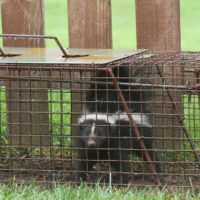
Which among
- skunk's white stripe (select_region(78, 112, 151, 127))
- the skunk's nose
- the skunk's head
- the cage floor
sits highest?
skunk's white stripe (select_region(78, 112, 151, 127))

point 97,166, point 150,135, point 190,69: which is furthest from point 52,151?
point 190,69

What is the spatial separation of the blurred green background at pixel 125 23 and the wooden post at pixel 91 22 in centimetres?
681

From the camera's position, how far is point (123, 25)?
19562mm

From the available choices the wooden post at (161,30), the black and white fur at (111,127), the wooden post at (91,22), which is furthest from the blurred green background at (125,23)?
the black and white fur at (111,127)

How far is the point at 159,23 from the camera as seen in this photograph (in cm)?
636

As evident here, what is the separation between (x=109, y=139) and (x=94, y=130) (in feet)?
0.51

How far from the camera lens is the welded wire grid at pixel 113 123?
5.65 metres

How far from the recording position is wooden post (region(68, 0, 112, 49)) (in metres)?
6.41

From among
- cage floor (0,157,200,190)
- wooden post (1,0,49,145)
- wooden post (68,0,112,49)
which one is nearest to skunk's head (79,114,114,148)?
cage floor (0,157,200,190)

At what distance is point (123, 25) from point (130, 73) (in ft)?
45.4

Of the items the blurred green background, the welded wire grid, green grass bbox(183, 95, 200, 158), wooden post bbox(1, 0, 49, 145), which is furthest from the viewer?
the blurred green background

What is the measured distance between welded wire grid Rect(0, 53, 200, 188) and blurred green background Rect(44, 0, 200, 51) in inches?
269

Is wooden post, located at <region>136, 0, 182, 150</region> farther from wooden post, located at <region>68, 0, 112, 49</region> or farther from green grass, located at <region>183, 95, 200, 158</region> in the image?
wooden post, located at <region>68, 0, 112, 49</region>

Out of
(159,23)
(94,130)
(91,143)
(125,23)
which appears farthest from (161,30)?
(125,23)
